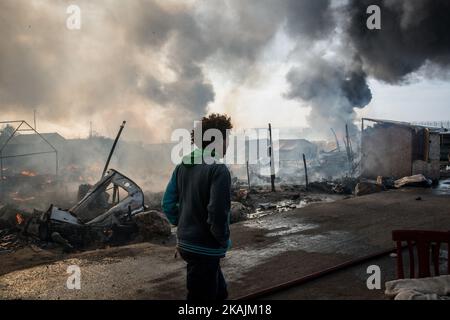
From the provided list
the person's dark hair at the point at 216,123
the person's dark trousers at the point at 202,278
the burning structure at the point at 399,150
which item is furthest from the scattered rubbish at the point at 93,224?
the burning structure at the point at 399,150

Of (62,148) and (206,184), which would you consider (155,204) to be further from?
(62,148)

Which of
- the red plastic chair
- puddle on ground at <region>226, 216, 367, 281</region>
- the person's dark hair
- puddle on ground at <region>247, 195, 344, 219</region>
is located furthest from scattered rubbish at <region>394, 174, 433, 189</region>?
the person's dark hair

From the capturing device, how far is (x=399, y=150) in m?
16.5

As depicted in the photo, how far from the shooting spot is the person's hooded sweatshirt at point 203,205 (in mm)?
2648

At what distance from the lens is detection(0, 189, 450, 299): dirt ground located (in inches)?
165

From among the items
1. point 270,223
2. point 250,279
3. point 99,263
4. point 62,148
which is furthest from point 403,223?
point 62,148

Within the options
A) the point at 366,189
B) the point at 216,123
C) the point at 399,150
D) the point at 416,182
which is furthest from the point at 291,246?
the point at 399,150

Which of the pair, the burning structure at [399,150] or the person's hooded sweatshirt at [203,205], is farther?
the burning structure at [399,150]

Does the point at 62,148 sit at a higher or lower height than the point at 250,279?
higher

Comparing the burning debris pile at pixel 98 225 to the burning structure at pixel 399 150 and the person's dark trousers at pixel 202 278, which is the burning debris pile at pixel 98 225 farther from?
the burning structure at pixel 399 150

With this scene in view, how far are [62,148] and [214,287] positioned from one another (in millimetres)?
26852

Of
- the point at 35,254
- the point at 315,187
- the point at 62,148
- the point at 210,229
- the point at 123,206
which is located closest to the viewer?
the point at 210,229

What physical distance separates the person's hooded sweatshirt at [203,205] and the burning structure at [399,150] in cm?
1554

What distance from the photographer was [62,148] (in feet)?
87.6
